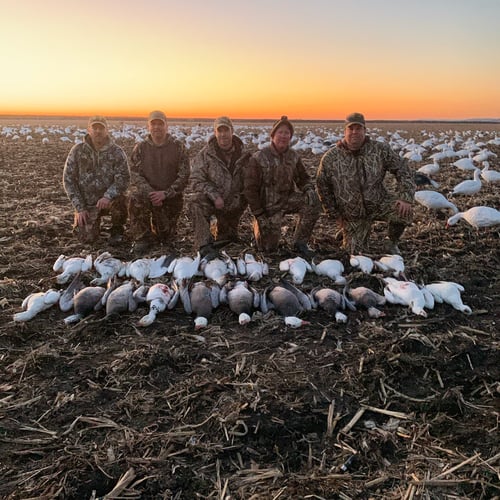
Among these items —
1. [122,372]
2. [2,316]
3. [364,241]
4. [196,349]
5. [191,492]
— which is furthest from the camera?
[364,241]

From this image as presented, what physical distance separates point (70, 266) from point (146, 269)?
0.82m

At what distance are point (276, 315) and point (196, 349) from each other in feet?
2.93

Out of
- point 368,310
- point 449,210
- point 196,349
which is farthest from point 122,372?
point 449,210

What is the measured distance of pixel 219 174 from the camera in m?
5.88

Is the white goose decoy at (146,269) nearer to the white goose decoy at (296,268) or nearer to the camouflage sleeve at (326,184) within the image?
the white goose decoy at (296,268)

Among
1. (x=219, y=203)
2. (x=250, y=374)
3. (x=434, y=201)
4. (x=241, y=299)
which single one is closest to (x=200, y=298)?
(x=241, y=299)

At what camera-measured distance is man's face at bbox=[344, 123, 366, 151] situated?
5435mm

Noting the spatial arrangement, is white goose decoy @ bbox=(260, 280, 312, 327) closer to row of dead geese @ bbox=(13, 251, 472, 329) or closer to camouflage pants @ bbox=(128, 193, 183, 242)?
row of dead geese @ bbox=(13, 251, 472, 329)

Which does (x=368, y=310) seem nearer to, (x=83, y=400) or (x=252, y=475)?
(x=252, y=475)

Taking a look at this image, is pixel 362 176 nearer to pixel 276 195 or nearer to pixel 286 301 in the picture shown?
pixel 276 195

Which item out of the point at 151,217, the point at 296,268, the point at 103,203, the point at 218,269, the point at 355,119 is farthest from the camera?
the point at 151,217

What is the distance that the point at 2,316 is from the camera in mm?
4176

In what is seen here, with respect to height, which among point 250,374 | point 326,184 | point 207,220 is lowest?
point 250,374

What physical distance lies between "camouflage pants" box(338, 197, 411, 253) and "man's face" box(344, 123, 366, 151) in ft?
2.60
